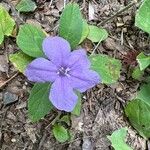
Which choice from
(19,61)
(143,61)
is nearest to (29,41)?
(19,61)

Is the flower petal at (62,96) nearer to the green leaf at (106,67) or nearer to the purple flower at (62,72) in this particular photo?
the purple flower at (62,72)

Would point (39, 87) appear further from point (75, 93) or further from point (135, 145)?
point (135, 145)

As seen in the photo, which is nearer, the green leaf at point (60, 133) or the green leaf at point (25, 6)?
the green leaf at point (60, 133)

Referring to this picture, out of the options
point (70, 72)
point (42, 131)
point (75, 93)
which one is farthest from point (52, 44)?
point (42, 131)

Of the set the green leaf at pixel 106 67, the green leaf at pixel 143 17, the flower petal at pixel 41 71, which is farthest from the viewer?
the green leaf at pixel 143 17

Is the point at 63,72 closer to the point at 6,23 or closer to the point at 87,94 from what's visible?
the point at 87,94

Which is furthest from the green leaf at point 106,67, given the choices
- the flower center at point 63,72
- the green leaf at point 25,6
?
the green leaf at point 25,6
